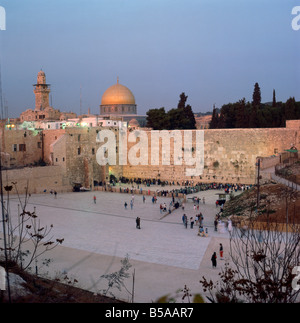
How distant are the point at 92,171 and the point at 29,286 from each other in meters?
19.2

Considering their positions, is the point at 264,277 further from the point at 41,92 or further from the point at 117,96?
the point at 117,96

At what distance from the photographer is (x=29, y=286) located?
5941mm

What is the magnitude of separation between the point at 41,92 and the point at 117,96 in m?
9.06

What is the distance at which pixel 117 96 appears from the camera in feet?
139

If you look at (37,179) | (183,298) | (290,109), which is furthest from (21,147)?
(183,298)

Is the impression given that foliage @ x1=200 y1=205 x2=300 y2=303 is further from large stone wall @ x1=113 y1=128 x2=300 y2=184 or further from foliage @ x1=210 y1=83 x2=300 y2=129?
foliage @ x1=210 y1=83 x2=300 y2=129

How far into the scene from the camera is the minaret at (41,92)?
3647 cm

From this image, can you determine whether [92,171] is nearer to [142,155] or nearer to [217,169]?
[142,155]

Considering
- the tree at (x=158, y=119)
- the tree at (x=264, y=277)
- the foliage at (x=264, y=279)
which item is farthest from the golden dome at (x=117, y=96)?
the foliage at (x=264, y=279)

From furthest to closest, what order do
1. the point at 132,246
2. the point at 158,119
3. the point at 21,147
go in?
1. the point at 158,119
2. the point at 21,147
3. the point at 132,246

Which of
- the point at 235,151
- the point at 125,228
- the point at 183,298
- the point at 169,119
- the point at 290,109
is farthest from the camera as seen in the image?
the point at 169,119

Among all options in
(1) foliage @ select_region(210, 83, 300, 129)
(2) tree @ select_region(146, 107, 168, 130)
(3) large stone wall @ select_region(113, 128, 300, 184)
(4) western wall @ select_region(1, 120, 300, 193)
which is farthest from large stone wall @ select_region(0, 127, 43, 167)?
(1) foliage @ select_region(210, 83, 300, 129)

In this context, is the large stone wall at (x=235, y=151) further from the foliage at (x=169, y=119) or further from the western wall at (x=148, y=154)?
the foliage at (x=169, y=119)

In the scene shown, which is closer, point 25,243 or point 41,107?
point 25,243
